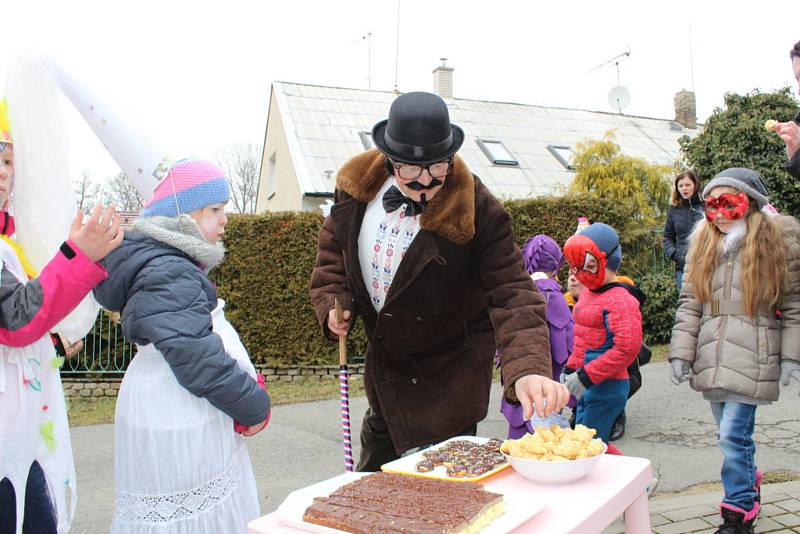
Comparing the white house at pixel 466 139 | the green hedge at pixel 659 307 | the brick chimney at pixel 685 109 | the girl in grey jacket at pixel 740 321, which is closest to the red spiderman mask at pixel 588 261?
the girl in grey jacket at pixel 740 321

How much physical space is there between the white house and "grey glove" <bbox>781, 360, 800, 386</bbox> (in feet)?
35.5

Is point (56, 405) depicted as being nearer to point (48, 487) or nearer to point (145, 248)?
point (48, 487)

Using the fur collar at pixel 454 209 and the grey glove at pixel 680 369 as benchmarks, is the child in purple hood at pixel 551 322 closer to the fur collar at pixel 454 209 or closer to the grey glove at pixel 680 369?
the grey glove at pixel 680 369

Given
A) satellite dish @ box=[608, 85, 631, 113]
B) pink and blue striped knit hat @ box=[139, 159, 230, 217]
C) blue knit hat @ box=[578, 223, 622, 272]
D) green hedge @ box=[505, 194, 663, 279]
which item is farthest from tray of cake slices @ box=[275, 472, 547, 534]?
satellite dish @ box=[608, 85, 631, 113]

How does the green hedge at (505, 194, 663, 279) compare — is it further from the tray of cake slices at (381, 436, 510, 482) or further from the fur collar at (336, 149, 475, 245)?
the tray of cake slices at (381, 436, 510, 482)

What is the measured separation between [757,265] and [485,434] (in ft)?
10.1

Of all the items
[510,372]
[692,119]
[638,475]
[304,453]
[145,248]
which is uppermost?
[692,119]

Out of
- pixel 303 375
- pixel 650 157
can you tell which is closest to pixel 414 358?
pixel 303 375

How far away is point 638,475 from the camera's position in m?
1.99

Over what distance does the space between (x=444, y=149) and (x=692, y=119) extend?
76.4 feet

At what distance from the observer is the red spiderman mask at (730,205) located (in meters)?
3.75

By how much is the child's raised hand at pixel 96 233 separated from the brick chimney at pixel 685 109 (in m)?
23.5

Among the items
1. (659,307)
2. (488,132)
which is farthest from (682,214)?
(488,132)

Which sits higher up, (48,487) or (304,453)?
(48,487)
